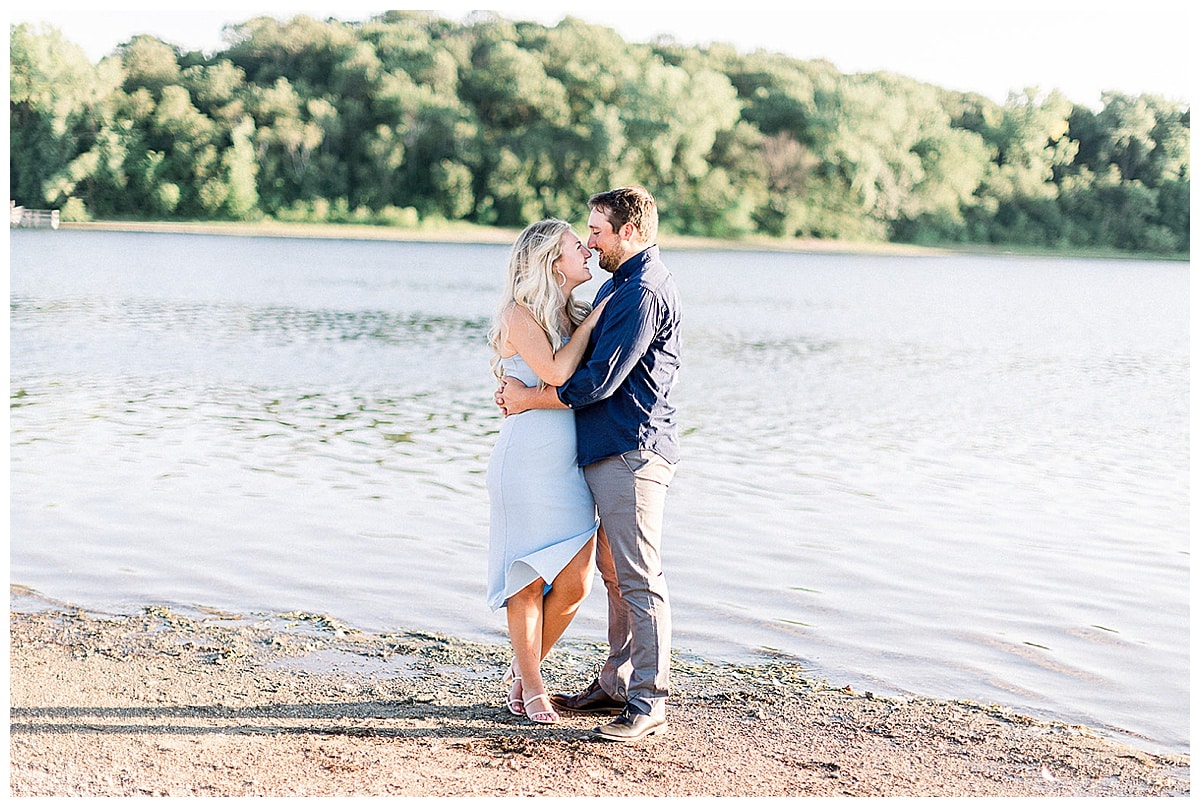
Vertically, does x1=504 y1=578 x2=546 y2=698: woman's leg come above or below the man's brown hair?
below

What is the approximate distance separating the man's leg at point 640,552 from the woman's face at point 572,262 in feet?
2.23

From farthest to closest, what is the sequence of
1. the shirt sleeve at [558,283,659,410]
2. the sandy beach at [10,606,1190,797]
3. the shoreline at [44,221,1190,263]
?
the shoreline at [44,221,1190,263], the shirt sleeve at [558,283,659,410], the sandy beach at [10,606,1190,797]

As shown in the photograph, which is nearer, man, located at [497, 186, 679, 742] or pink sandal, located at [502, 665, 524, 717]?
man, located at [497, 186, 679, 742]

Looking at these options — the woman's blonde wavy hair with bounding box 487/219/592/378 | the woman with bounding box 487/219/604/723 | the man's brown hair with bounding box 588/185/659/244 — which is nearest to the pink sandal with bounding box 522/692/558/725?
the woman with bounding box 487/219/604/723

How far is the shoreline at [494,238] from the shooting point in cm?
6988

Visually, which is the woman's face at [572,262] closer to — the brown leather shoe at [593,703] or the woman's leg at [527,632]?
the woman's leg at [527,632]

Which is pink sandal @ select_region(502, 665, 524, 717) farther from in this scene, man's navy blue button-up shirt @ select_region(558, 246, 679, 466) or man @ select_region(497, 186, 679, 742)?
man's navy blue button-up shirt @ select_region(558, 246, 679, 466)

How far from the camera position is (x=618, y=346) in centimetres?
466

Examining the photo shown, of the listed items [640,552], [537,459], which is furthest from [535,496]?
[640,552]

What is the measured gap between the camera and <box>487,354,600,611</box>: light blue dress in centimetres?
483

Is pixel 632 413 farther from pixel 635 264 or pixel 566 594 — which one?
pixel 566 594

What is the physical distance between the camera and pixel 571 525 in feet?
16.0

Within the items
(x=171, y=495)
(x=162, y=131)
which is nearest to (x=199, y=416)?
(x=171, y=495)

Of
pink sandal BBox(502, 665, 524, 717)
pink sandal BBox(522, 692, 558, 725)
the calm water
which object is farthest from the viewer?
the calm water
